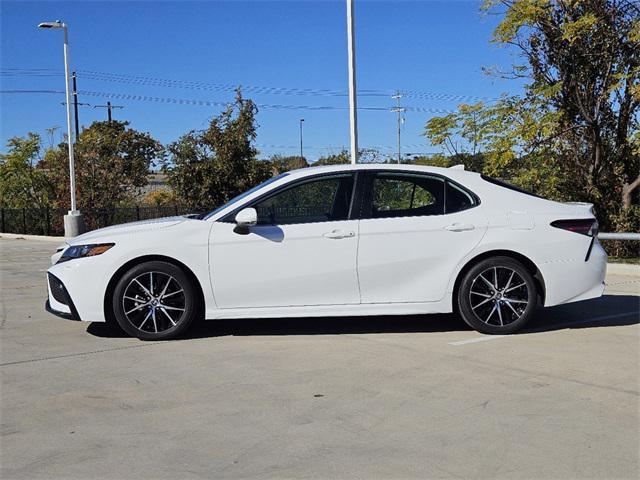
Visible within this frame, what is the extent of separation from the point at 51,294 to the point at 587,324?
5.27m

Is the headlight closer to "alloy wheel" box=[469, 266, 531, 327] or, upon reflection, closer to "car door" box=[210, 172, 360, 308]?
"car door" box=[210, 172, 360, 308]

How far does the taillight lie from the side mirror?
279 centimetres

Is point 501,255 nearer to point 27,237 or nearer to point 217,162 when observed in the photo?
point 217,162

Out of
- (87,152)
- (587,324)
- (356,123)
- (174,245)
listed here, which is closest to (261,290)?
(174,245)

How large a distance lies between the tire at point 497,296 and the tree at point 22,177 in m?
30.8

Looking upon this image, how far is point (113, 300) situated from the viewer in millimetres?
6457

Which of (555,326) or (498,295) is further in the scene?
(555,326)

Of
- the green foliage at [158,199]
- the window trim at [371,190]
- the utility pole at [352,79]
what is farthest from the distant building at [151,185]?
the window trim at [371,190]

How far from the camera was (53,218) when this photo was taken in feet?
101

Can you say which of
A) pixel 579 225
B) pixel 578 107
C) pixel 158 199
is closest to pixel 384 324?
pixel 579 225

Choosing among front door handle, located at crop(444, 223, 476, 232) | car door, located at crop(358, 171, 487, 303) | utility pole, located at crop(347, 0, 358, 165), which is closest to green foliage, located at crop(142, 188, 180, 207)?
utility pole, located at crop(347, 0, 358, 165)

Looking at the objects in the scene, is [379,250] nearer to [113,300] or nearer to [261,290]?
[261,290]

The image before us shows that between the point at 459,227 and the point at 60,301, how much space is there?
12.4 feet

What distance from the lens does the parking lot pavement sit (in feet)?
12.3
